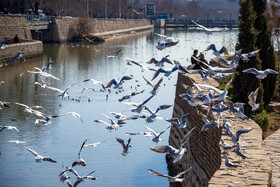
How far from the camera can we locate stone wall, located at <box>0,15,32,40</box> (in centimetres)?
3997

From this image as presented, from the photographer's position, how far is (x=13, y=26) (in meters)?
42.3

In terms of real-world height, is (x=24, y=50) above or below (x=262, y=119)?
below

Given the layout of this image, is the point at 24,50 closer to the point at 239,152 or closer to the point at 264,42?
the point at 264,42

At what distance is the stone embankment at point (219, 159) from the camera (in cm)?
643

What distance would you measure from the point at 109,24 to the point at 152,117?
70194mm

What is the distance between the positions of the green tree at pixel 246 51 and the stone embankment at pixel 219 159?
112cm

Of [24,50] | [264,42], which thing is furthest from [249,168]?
[24,50]

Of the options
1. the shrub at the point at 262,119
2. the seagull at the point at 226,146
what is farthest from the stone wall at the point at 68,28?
the seagull at the point at 226,146

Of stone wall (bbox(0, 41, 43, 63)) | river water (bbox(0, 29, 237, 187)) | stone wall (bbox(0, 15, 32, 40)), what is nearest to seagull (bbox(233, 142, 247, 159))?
river water (bbox(0, 29, 237, 187))

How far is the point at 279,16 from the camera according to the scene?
2052 cm

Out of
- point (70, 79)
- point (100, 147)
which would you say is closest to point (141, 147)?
point (100, 147)

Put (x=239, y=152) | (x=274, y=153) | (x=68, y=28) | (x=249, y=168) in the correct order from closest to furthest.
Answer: (x=249, y=168) → (x=239, y=152) → (x=274, y=153) → (x=68, y=28)

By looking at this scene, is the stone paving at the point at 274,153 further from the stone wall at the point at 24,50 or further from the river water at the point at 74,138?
the stone wall at the point at 24,50

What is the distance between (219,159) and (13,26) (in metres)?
37.0
